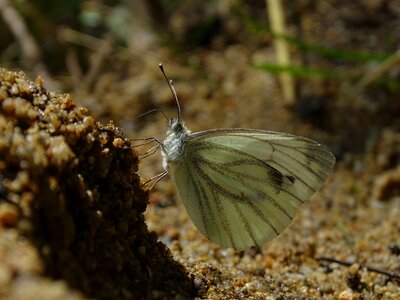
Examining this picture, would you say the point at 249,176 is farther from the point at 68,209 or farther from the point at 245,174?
the point at 68,209

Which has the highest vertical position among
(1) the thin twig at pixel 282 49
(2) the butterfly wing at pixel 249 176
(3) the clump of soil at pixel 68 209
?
(1) the thin twig at pixel 282 49

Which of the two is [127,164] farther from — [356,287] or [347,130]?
[347,130]

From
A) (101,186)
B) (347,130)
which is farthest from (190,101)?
(101,186)

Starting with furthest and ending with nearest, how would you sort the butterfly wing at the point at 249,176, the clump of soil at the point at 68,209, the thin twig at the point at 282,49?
the thin twig at the point at 282,49 < the butterfly wing at the point at 249,176 < the clump of soil at the point at 68,209

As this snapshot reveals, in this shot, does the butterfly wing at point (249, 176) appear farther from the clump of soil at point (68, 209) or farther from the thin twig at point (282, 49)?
the thin twig at point (282, 49)

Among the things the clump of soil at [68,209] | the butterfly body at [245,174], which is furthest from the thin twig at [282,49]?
the clump of soil at [68,209]

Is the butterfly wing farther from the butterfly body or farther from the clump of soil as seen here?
the clump of soil

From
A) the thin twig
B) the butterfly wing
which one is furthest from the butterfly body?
the thin twig
